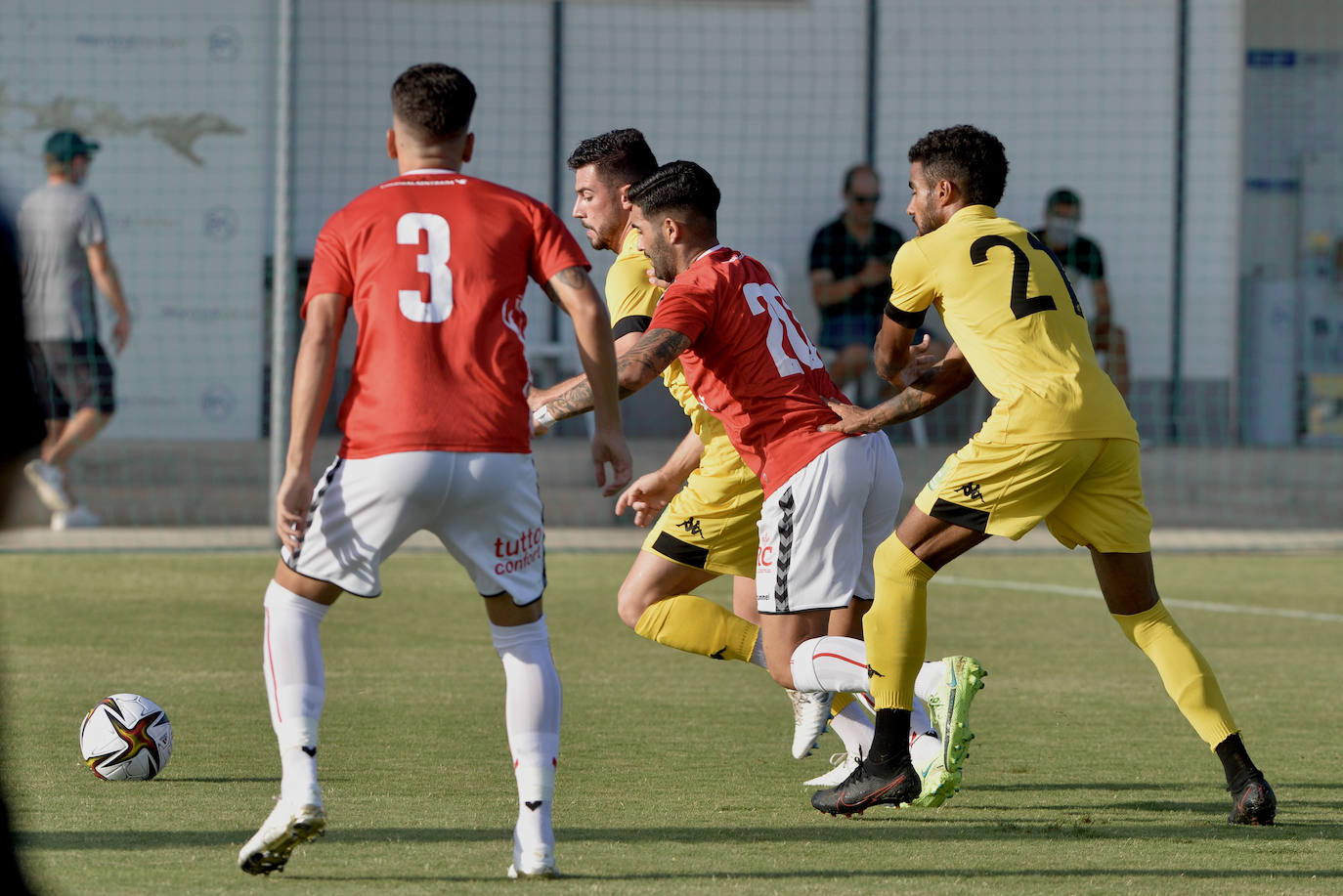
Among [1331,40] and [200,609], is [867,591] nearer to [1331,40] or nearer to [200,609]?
[200,609]

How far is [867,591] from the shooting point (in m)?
5.46

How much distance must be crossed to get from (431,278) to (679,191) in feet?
4.40

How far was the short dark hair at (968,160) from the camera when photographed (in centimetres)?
519

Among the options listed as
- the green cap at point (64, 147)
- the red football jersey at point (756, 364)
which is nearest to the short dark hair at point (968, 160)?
the red football jersey at point (756, 364)

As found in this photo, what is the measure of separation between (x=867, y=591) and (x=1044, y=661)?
2.75 m

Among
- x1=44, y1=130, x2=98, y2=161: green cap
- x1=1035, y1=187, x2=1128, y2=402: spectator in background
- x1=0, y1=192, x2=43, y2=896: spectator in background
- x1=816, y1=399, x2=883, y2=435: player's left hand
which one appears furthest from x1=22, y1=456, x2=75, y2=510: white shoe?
x1=0, y1=192, x2=43, y2=896: spectator in background

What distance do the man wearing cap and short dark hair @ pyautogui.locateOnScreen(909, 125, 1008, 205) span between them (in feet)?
26.8

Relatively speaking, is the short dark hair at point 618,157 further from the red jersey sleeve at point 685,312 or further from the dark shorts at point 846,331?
the dark shorts at point 846,331

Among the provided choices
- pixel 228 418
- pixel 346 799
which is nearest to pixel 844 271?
pixel 228 418

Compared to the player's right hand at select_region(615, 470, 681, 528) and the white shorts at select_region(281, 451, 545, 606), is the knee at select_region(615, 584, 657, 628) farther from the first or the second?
the white shorts at select_region(281, 451, 545, 606)

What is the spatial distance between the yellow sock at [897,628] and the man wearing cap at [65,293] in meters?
8.28

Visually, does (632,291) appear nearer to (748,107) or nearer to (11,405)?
(11,405)

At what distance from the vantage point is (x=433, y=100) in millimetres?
4113

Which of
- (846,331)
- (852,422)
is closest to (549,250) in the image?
(852,422)
